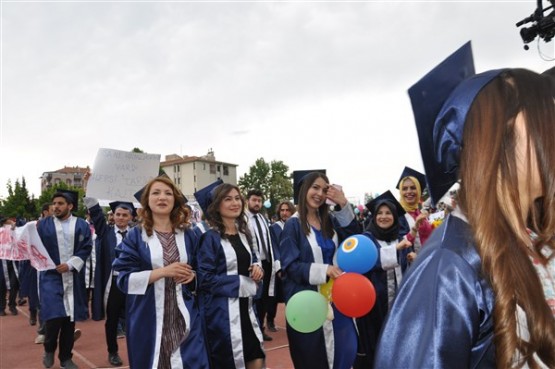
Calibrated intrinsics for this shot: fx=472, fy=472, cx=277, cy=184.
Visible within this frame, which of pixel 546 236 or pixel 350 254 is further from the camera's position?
pixel 350 254

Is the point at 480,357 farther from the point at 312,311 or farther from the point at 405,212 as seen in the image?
the point at 405,212

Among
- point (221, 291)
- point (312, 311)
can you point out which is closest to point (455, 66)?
point (312, 311)

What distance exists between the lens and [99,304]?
Answer: 687 centimetres

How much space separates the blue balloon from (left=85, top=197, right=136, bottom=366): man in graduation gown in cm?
356

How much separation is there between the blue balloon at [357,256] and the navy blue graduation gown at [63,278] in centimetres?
374

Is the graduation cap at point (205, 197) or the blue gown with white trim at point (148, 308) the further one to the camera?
the graduation cap at point (205, 197)

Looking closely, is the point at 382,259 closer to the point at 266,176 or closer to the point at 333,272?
the point at 333,272

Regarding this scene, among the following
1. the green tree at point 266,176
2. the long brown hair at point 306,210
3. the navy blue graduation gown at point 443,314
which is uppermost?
the green tree at point 266,176

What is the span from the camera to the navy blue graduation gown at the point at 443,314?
37.6 inches

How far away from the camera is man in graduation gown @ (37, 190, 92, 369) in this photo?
19.2ft

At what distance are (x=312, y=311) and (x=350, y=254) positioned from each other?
605mm

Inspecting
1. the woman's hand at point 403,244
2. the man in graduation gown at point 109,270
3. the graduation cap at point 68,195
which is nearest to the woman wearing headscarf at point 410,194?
the woman's hand at point 403,244

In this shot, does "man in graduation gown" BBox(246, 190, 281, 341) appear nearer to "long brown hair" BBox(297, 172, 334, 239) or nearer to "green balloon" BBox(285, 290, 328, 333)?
"long brown hair" BBox(297, 172, 334, 239)

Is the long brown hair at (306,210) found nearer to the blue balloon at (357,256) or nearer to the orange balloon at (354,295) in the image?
the blue balloon at (357,256)
